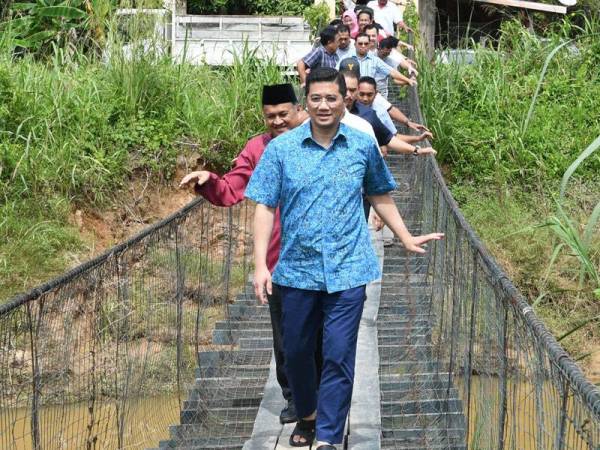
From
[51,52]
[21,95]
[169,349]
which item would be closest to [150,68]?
[21,95]

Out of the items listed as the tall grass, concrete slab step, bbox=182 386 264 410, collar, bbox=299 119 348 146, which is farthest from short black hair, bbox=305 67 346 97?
the tall grass

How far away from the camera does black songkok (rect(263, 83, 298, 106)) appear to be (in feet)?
15.4

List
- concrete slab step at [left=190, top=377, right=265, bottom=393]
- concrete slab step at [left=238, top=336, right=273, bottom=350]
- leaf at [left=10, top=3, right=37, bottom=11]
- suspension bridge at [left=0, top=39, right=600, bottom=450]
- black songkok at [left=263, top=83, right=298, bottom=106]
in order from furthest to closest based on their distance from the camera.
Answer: leaf at [left=10, top=3, right=37, bottom=11], concrete slab step at [left=238, top=336, right=273, bottom=350], concrete slab step at [left=190, top=377, right=265, bottom=393], black songkok at [left=263, top=83, right=298, bottom=106], suspension bridge at [left=0, top=39, right=600, bottom=450]

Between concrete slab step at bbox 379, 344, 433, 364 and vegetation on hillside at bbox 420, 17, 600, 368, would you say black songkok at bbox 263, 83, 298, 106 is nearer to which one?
concrete slab step at bbox 379, 344, 433, 364

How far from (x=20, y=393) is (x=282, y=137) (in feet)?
4.37

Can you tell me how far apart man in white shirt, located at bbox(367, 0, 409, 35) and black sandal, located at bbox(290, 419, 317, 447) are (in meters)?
9.47

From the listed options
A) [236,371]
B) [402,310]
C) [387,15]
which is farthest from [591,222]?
[387,15]

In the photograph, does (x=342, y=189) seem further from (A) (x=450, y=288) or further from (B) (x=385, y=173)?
(A) (x=450, y=288)

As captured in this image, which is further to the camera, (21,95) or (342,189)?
(21,95)

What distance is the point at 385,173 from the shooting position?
4.39 metres

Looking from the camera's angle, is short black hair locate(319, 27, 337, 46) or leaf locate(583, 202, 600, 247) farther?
short black hair locate(319, 27, 337, 46)

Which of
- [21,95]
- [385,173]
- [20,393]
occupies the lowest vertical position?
[20,393]

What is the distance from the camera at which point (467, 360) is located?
207 inches

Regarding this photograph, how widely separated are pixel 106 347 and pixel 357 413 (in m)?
1.23
